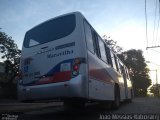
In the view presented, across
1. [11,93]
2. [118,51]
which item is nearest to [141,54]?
[118,51]

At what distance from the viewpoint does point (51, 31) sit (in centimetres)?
760

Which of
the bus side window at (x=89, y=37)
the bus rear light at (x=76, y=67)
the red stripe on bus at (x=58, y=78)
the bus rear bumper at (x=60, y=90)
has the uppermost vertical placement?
the bus side window at (x=89, y=37)

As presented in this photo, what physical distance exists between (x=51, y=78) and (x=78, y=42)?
1.28m

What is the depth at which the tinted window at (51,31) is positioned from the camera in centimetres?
724

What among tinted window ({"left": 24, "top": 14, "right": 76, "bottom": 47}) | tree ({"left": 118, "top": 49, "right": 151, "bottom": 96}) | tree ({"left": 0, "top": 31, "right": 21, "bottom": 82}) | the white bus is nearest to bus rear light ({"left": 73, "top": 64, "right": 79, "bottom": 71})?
the white bus

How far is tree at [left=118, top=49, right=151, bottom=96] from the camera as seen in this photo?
233 ft

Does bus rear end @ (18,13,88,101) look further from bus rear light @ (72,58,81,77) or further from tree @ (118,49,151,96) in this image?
tree @ (118,49,151,96)

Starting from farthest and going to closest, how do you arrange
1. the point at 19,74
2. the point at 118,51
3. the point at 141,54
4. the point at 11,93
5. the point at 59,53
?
the point at 141,54 < the point at 118,51 < the point at 11,93 < the point at 19,74 < the point at 59,53

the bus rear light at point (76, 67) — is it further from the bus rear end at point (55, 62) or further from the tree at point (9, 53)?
the tree at point (9, 53)

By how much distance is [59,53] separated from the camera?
6961 millimetres

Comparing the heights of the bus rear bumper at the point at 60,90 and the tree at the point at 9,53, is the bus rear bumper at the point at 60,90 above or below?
below

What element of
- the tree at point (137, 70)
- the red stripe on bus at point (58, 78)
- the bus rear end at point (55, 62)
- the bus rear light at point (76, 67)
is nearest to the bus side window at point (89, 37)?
the bus rear end at point (55, 62)

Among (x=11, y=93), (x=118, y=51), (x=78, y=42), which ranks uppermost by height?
(x=118, y=51)

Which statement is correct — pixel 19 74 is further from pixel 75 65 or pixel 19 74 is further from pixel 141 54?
pixel 141 54
